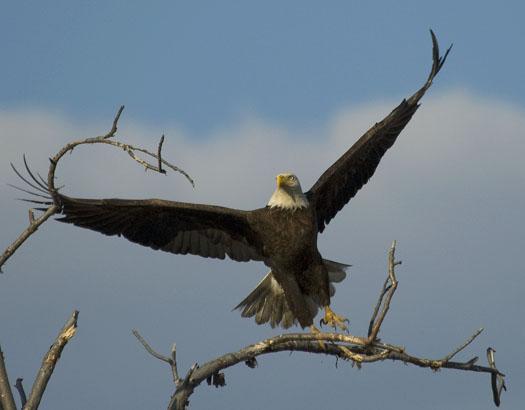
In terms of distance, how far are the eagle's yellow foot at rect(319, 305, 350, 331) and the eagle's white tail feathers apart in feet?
1.97

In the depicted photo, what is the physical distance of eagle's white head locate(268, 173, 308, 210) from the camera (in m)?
9.37

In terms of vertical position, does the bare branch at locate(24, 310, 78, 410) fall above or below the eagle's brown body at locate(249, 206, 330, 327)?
below

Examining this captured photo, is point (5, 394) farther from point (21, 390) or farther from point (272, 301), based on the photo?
point (272, 301)

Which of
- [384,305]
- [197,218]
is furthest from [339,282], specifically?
[384,305]

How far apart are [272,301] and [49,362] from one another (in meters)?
2.96

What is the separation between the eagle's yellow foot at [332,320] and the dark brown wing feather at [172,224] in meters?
0.87

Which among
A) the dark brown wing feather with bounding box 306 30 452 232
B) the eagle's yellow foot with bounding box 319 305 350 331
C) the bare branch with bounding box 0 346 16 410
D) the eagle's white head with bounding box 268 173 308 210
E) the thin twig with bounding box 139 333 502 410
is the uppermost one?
the dark brown wing feather with bounding box 306 30 452 232

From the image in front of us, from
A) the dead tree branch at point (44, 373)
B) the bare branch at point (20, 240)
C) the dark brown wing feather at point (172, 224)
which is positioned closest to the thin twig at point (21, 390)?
the dead tree branch at point (44, 373)

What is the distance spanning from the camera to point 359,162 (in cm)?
1038

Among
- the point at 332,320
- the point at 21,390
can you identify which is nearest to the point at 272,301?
the point at 332,320

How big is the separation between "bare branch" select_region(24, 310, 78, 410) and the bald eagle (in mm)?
1326

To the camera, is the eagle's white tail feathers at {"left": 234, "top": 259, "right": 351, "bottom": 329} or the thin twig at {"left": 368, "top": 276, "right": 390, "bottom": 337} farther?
the eagle's white tail feathers at {"left": 234, "top": 259, "right": 351, "bottom": 329}

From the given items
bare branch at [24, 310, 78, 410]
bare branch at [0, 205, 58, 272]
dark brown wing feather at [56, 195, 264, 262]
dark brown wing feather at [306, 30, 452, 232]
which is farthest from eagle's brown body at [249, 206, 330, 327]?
bare branch at [0, 205, 58, 272]

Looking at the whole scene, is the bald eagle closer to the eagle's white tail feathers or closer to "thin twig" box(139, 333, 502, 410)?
the eagle's white tail feathers
